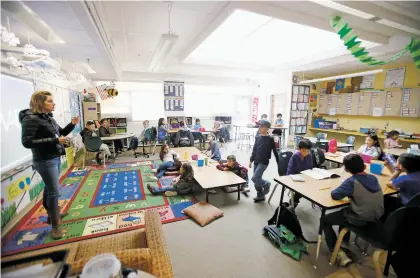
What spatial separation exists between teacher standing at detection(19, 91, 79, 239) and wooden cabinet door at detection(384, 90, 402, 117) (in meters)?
7.40

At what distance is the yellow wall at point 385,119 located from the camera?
5.20 meters

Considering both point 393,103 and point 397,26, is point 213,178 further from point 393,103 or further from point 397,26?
point 393,103

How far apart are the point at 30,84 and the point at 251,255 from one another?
3.80m

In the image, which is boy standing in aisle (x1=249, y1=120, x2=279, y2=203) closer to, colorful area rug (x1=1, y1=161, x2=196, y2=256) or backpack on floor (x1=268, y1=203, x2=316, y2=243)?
backpack on floor (x1=268, y1=203, x2=316, y2=243)

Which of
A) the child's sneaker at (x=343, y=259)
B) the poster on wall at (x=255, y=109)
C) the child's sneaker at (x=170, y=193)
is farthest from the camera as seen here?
the poster on wall at (x=255, y=109)

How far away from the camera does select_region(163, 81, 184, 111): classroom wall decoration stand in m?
7.78

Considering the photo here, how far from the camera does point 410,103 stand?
5199 mm

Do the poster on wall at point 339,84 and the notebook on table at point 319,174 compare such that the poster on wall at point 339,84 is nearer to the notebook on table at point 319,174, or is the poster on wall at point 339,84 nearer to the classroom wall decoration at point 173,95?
the notebook on table at point 319,174

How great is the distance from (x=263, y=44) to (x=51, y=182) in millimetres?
4803

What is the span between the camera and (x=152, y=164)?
208 inches

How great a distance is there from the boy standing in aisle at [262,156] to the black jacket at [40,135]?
256 cm

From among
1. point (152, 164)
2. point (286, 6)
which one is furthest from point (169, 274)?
point (152, 164)

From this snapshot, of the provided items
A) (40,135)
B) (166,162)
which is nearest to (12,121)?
(40,135)

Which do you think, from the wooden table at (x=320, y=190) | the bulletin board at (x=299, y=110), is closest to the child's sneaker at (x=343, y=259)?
the wooden table at (x=320, y=190)
